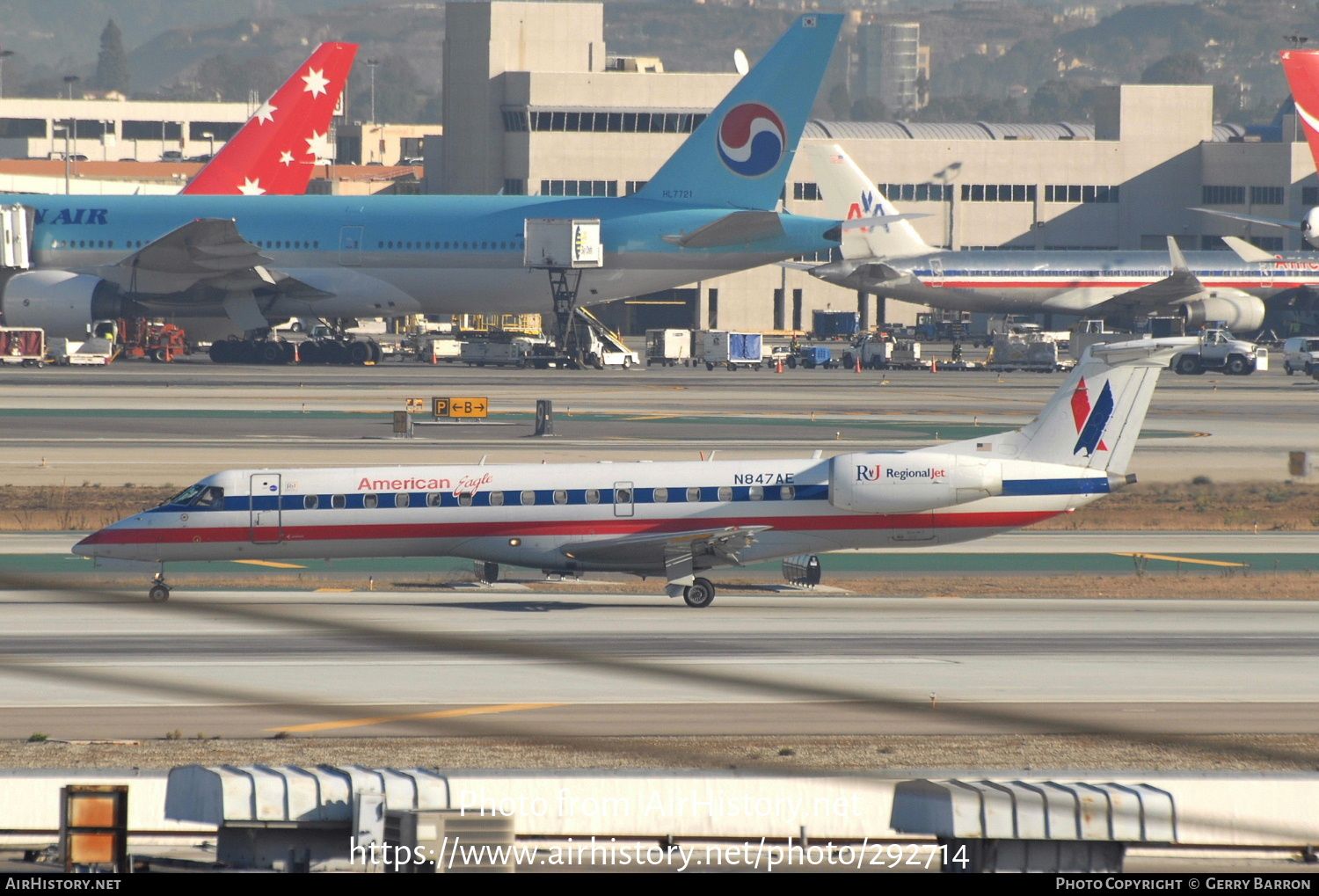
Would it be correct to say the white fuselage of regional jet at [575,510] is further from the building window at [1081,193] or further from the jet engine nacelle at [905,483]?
the building window at [1081,193]

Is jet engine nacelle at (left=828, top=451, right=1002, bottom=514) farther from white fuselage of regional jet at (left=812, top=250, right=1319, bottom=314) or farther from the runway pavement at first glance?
white fuselage of regional jet at (left=812, top=250, right=1319, bottom=314)

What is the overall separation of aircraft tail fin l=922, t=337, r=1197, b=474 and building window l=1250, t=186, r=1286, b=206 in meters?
115

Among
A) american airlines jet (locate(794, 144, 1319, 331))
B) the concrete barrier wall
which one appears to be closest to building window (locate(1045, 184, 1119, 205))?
american airlines jet (locate(794, 144, 1319, 331))

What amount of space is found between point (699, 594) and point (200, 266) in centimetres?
5168

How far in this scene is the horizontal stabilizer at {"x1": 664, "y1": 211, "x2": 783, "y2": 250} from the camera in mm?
79562

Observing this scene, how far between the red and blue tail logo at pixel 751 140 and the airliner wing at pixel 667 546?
51.5 metres

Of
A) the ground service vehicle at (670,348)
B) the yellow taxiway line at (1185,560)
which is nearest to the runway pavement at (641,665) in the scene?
the yellow taxiway line at (1185,560)

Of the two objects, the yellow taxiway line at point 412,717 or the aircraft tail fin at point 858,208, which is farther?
the aircraft tail fin at point 858,208

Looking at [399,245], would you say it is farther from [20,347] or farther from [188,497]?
[188,497]

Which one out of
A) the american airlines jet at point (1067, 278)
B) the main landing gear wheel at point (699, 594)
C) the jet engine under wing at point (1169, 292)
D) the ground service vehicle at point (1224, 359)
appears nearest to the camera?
the main landing gear wheel at point (699, 594)

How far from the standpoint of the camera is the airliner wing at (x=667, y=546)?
33.7m

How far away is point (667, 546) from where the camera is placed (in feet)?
112

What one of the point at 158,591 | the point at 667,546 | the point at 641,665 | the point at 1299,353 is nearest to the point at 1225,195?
the point at 1299,353
